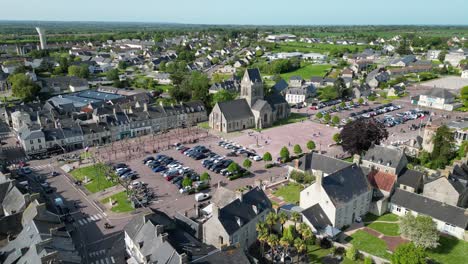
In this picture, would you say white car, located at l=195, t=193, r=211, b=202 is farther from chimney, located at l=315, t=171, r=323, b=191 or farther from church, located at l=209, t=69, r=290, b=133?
church, located at l=209, t=69, r=290, b=133

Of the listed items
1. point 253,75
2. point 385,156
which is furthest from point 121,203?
point 253,75

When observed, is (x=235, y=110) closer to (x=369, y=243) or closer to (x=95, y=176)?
(x=95, y=176)

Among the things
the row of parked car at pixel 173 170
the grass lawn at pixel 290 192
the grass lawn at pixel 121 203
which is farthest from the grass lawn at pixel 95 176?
the grass lawn at pixel 290 192

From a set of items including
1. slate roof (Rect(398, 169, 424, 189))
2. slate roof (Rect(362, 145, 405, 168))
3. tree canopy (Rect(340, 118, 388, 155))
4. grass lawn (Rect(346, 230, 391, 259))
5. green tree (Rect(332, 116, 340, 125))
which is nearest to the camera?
grass lawn (Rect(346, 230, 391, 259))

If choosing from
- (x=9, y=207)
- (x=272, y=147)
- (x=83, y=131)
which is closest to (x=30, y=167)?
(x=83, y=131)

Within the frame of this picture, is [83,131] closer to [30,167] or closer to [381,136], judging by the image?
[30,167]

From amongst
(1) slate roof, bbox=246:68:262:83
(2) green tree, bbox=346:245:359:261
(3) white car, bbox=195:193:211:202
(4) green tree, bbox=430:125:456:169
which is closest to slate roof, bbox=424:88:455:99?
(4) green tree, bbox=430:125:456:169
